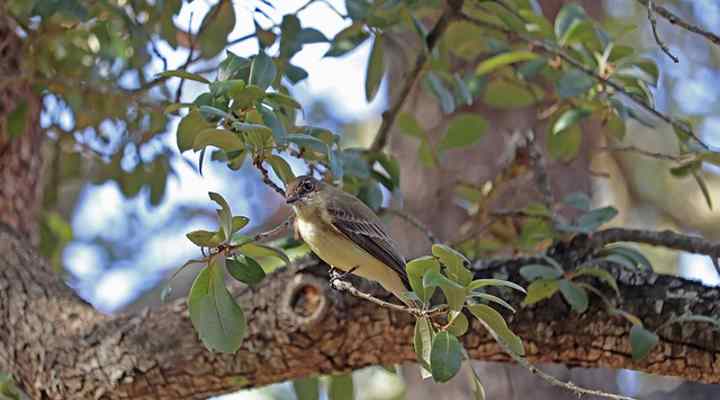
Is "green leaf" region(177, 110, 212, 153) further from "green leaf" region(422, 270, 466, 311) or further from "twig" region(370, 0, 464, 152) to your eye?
"twig" region(370, 0, 464, 152)

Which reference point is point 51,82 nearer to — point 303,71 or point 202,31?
point 202,31

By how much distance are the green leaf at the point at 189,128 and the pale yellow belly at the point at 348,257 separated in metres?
0.56

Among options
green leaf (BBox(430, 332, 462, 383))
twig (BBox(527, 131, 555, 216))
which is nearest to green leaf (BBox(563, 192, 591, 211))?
twig (BBox(527, 131, 555, 216))

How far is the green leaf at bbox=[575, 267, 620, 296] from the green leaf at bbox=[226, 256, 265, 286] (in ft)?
2.94

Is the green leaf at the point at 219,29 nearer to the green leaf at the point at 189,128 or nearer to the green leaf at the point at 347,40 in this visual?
the green leaf at the point at 347,40

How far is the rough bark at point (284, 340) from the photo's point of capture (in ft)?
9.00

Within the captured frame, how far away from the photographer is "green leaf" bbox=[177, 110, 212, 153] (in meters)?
Answer: 2.30

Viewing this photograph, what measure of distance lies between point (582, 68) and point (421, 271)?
117 cm

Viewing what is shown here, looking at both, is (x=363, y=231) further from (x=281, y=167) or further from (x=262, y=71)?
(x=262, y=71)

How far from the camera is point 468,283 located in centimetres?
207

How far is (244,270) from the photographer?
2.37 metres

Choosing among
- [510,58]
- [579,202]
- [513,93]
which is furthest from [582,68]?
[513,93]

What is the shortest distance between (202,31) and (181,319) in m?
0.87

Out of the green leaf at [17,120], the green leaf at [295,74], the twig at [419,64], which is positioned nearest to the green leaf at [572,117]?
the twig at [419,64]
